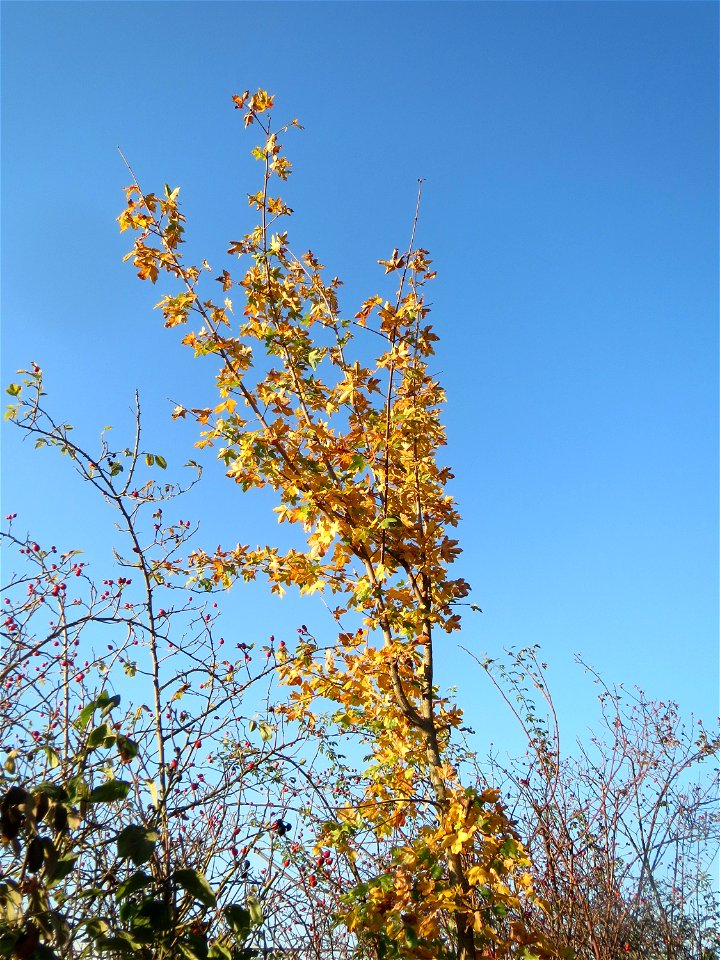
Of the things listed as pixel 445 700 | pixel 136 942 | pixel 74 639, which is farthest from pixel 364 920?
pixel 74 639

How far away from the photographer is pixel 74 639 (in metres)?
3.08

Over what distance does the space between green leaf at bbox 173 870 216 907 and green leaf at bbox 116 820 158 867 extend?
7.2 inches

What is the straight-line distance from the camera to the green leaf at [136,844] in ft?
5.30

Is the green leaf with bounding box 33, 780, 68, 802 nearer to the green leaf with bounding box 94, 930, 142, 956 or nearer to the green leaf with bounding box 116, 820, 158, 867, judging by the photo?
the green leaf with bounding box 116, 820, 158, 867

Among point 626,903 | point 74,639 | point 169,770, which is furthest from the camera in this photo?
point 626,903

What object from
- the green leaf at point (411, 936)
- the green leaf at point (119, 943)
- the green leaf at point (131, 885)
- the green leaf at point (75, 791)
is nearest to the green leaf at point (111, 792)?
the green leaf at point (75, 791)

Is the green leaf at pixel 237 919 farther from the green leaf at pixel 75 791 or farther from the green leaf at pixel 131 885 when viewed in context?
the green leaf at pixel 75 791

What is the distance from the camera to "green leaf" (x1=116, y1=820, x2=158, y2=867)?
162cm

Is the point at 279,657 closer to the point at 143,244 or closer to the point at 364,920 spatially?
the point at 364,920

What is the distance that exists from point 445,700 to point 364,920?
3.82 feet

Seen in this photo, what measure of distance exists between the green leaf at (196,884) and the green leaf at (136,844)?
0.18 metres

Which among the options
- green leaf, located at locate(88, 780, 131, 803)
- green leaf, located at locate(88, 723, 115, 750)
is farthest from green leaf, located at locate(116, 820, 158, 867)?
green leaf, located at locate(88, 723, 115, 750)

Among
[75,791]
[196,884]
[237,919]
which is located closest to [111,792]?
[75,791]

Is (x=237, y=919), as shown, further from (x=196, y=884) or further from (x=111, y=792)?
(x=111, y=792)
